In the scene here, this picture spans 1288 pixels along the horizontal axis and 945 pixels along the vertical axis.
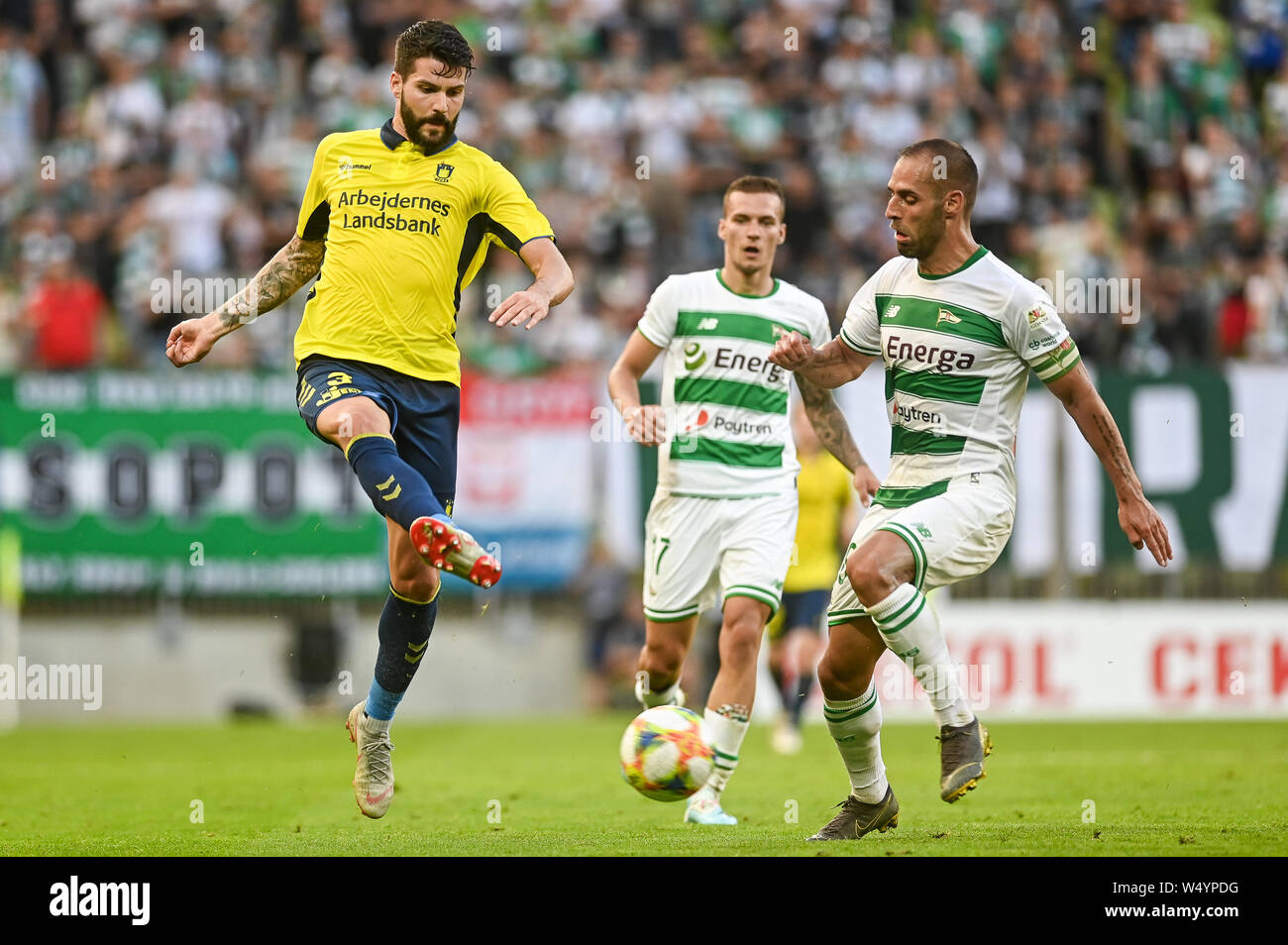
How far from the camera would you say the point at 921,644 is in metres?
7.66

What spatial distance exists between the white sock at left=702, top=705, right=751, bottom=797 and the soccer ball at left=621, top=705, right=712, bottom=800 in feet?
3.66

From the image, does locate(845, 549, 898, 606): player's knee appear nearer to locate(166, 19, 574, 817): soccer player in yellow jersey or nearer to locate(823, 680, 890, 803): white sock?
locate(823, 680, 890, 803): white sock

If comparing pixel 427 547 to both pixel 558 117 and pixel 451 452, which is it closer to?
pixel 451 452

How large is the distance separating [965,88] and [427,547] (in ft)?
48.5

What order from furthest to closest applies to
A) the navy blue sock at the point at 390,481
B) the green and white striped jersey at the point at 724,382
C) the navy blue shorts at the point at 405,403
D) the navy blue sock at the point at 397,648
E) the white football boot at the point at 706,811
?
the green and white striped jersey at the point at 724,382 < the white football boot at the point at 706,811 < the navy blue sock at the point at 397,648 < the navy blue shorts at the point at 405,403 < the navy blue sock at the point at 390,481

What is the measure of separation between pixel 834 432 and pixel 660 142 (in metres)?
11.9

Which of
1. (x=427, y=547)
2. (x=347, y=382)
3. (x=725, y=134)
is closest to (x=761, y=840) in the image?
(x=427, y=547)

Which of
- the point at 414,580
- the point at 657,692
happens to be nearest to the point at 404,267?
the point at 414,580

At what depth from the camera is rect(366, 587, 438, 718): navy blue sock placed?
886 cm

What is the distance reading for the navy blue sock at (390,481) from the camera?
24.6 ft

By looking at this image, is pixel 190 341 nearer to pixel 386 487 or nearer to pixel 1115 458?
pixel 386 487

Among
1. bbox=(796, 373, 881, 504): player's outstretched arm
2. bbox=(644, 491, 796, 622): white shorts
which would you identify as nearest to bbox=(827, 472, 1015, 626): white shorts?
bbox=(796, 373, 881, 504): player's outstretched arm

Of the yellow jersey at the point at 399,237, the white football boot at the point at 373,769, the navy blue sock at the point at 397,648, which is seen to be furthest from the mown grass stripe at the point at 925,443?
the white football boot at the point at 373,769

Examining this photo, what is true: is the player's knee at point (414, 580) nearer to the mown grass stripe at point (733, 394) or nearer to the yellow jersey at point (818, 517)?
the mown grass stripe at point (733, 394)
